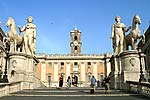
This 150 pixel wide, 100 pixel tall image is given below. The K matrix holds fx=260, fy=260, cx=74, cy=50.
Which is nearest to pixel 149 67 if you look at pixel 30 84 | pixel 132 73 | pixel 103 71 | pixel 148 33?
pixel 132 73

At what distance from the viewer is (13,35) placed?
26.9m

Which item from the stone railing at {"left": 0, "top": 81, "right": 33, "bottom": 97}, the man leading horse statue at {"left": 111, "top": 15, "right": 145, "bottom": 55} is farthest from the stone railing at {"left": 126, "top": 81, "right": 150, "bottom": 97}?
the stone railing at {"left": 0, "top": 81, "right": 33, "bottom": 97}

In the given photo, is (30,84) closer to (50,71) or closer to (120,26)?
(120,26)

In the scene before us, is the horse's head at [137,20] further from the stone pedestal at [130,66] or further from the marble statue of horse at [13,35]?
the marble statue of horse at [13,35]

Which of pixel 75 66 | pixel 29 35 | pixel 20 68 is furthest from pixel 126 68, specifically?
pixel 75 66

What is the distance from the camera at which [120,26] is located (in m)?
27.0

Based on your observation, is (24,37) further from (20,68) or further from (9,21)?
(20,68)

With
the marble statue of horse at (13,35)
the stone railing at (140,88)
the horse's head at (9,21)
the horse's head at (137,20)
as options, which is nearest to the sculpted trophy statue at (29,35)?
the marble statue of horse at (13,35)

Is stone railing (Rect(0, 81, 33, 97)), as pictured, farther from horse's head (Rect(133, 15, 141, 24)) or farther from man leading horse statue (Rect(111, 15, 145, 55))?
horse's head (Rect(133, 15, 141, 24))

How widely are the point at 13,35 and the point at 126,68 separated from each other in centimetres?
1193

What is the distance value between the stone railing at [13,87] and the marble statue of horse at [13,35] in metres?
4.01

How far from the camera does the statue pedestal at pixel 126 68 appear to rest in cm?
2318

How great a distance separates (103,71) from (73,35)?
18500mm

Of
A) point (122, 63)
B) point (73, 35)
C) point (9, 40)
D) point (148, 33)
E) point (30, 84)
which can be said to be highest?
point (73, 35)
